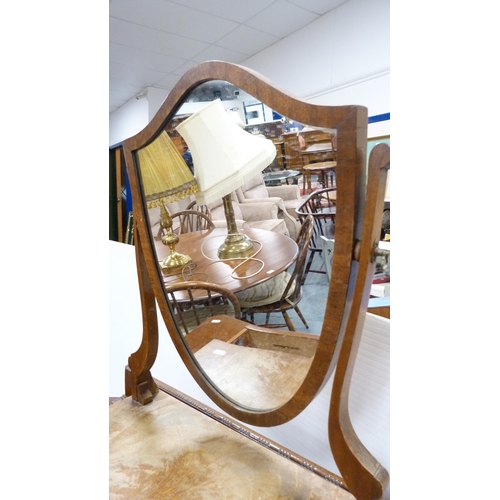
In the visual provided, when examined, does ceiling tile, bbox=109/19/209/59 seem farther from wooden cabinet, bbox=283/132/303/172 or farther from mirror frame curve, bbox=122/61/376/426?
wooden cabinet, bbox=283/132/303/172

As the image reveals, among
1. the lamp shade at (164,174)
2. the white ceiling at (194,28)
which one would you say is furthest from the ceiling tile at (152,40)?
the lamp shade at (164,174)

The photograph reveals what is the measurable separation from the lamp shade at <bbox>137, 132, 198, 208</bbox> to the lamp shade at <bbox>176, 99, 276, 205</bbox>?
0.09 feet

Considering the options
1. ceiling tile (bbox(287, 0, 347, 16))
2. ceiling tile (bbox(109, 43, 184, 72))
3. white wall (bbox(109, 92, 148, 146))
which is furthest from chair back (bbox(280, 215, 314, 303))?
white wall (bbox(109, 92, 148, 146))

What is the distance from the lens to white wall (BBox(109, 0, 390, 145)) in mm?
1842

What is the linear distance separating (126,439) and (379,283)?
454mm

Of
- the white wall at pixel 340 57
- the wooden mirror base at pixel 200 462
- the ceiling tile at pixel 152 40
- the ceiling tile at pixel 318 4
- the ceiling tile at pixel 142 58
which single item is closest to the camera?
the wooden mirror base at pixel 200 462

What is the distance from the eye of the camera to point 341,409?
39 cm

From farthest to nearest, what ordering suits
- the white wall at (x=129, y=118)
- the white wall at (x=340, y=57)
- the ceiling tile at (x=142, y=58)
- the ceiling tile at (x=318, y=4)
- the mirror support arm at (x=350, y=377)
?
the white wall at (x=129, y=118), the ceiling tile at (x=142, y=58), the ceiling tile at (x=318, y=4), the white wall at (x=340, y=57), the mirror support arm at (x=350, y=377)

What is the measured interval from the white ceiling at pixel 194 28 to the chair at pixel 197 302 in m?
2.01

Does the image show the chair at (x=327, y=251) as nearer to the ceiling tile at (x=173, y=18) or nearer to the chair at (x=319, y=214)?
the chair at (x=319, y=214)

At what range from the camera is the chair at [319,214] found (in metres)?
0.38
